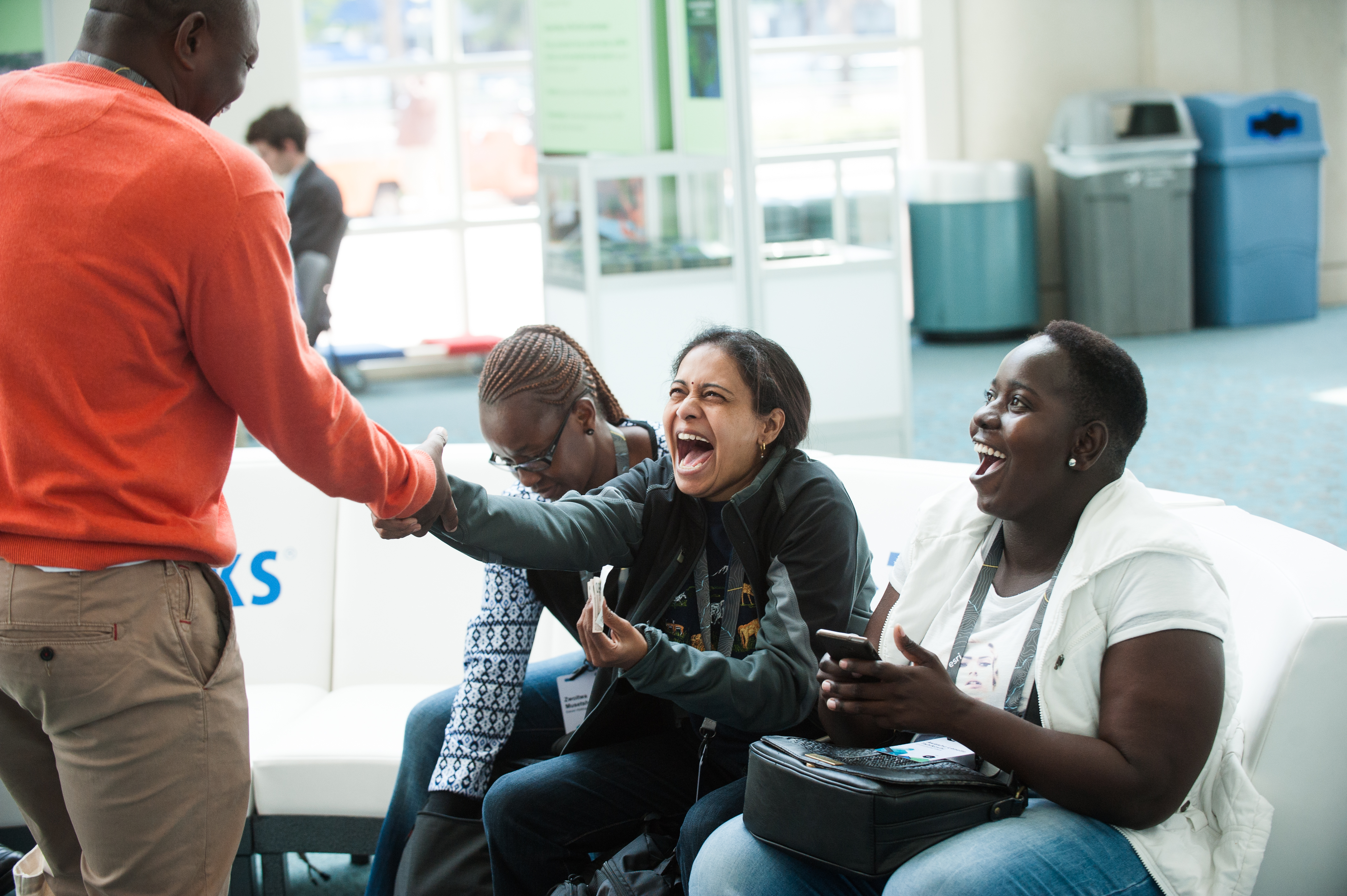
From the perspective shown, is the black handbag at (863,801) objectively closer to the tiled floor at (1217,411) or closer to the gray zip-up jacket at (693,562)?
the gray zip-up jacket at (693,562)

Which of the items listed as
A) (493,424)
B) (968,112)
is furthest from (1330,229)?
(493,424)

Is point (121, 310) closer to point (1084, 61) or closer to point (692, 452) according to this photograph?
point (692, 452)

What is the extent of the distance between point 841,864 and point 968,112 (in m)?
8.74

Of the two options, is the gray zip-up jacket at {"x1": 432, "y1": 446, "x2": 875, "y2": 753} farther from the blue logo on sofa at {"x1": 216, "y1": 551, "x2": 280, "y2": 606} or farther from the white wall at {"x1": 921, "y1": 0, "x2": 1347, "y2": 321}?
the white wall at {"x1": 921, "y1": 0, "x2": 1347, "y2": 321}

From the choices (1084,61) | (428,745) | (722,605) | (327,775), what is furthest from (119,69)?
(1084,61)

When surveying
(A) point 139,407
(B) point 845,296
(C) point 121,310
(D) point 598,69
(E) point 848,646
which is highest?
(D) point 598,69

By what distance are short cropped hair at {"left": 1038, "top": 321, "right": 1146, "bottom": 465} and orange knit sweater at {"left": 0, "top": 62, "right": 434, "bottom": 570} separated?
3.50 feet

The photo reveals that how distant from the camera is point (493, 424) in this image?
2291 mm

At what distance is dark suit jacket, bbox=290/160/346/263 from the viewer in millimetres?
6664

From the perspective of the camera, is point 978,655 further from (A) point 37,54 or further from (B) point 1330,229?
(B) point 1330,229

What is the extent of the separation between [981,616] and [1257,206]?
8028 millimetres

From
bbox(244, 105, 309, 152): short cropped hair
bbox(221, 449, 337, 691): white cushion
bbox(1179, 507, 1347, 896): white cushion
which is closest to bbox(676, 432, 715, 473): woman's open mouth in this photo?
bbox(1179, 507, 1347, 896): white cushion

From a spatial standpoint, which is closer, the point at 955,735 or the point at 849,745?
the point at 955,735

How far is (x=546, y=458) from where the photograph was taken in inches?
90.6
